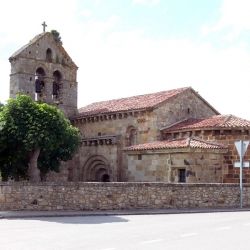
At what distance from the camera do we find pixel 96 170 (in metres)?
33.6

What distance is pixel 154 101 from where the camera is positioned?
30.1 metres

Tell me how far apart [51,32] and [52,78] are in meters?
3.21

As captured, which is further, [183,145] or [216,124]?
[216,124]

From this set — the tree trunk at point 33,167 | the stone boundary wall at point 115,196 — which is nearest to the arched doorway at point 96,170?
the tree trunk at point 33,167

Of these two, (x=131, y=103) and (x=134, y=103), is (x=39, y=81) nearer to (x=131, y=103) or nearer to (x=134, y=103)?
(x=131, y=103)

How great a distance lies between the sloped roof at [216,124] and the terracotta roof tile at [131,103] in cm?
198

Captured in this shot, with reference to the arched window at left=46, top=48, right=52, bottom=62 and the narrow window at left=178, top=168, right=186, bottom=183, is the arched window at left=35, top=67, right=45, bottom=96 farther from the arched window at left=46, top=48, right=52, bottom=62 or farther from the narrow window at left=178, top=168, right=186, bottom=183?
the narrow window at left=178, top=168, right=186, bottom=183

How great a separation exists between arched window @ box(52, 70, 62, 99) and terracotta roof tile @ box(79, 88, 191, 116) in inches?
90.9

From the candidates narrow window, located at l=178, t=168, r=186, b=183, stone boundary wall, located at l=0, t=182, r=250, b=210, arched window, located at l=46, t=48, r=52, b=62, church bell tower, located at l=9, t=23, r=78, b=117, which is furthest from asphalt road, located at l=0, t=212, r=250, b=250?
arched window, located at l=46, t=48, r=52, b=62

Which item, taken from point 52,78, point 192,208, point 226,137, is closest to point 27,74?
point 52,78

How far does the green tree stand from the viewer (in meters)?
22.5

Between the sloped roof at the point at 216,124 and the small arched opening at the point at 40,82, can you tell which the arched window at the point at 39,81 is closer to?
the small arched opening at the point at 40,82

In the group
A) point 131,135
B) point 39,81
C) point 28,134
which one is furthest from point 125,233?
point 39,81

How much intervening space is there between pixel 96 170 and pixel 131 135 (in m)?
4.04
